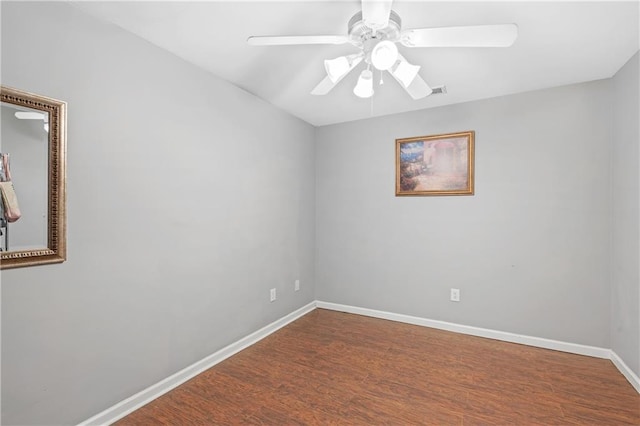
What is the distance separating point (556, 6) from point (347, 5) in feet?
3.62

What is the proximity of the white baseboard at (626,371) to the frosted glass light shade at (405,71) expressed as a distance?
2490mm

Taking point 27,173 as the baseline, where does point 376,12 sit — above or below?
above

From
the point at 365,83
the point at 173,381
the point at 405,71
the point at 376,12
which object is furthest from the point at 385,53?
the point at 173,381

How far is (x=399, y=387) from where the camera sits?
6.68 feet

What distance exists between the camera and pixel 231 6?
159cm

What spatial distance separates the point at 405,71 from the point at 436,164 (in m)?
1.70

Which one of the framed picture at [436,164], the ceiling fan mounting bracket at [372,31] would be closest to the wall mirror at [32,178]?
the ceiling fan mounting bracket at [372,31]

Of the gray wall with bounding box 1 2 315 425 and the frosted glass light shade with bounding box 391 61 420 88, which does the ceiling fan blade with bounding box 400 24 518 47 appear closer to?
the frosted glass light shade with bounding box 391 61 420 88

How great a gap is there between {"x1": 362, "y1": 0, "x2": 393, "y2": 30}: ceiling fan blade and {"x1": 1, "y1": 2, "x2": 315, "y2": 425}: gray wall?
1443mm

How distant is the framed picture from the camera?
115 inches

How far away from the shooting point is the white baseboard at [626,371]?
1.99 metres

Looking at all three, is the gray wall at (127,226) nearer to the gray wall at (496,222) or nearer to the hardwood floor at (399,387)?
the hardwood floor at (399,387)

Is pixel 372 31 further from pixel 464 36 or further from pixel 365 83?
pixel 464 36

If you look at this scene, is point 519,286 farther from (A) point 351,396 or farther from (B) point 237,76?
(B) point 237,76
